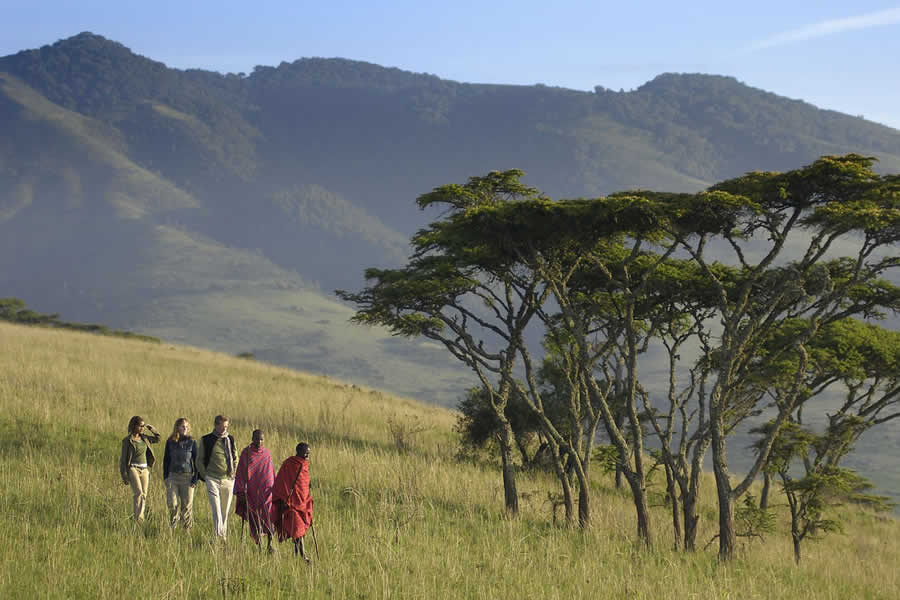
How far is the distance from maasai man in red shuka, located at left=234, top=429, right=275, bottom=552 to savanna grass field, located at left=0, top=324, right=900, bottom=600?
0.40 meters

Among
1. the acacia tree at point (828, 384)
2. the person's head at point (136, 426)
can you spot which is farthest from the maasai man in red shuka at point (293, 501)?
the acacia tree at point (828, 384)

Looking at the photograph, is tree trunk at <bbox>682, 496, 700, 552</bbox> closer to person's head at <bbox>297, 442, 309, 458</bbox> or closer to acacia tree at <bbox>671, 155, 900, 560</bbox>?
acacia tree at <bbox>671, 155, 900, 560</bbox>

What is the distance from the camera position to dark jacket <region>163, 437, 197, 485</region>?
38.8 ft

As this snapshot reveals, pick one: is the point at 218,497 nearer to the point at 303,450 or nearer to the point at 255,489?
the point at 255,489

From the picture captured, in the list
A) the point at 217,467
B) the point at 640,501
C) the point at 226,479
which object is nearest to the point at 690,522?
the point at 640,501

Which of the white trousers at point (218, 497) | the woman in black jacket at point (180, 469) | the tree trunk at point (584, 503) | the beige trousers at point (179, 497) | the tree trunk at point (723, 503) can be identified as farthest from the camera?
the tree trunk at point (584, 503)

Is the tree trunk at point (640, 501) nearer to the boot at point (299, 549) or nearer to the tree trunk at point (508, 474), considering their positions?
the tree trunk at point (508, 474)

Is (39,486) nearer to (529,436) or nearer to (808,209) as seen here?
(808,209)

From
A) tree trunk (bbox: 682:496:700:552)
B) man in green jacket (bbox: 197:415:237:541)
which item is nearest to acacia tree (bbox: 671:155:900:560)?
tree trunk (bbox: 682:496:700:552)

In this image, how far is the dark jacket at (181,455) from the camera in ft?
38.8

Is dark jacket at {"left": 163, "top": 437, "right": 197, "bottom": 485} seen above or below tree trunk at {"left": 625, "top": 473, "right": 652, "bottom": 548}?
above

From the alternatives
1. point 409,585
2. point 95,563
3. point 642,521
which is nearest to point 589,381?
point 642,521

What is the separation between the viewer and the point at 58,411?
71.0 feet

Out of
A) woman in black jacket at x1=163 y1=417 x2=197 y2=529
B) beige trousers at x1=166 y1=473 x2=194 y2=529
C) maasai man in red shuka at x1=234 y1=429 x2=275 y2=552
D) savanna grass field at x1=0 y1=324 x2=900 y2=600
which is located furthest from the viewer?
beige trousers at x1=166 y1=473 x2=194 y2=529
